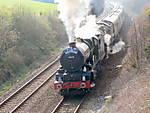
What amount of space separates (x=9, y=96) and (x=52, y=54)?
10.7 metres

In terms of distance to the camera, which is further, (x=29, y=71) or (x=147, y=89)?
(x=29, y=71)

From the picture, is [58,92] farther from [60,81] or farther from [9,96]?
[9,96]

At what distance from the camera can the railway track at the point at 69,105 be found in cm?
1140

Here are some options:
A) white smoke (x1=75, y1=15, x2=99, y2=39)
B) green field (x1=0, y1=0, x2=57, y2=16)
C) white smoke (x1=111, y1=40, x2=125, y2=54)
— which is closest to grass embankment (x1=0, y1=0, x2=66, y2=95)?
green field (x1=0, y1=0, x2=57, y2=16)

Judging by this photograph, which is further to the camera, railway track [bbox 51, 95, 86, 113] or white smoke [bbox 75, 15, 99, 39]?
white smoke [bbox 75, 15, 99, 39]

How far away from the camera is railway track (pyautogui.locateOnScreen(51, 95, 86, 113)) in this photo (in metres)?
11.4

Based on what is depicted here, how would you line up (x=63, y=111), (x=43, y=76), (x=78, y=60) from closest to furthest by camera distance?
(x=63, y=111)
(x=78, y=60)
(x=43, y=76)

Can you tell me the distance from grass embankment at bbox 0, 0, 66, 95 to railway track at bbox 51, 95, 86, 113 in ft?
16.1

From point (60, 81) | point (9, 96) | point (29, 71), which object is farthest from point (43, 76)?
point (60, 81)

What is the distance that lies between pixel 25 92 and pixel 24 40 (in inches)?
360

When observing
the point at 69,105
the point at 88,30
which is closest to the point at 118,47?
the point at 88,30

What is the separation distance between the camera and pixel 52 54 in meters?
24.2

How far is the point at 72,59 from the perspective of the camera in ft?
40.7

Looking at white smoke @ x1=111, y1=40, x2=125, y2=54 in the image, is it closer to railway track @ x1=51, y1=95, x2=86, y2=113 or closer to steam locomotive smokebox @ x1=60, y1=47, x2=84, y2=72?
steam locomotive smokebox @ x1=60, y1=47, x2=84, y2=72
